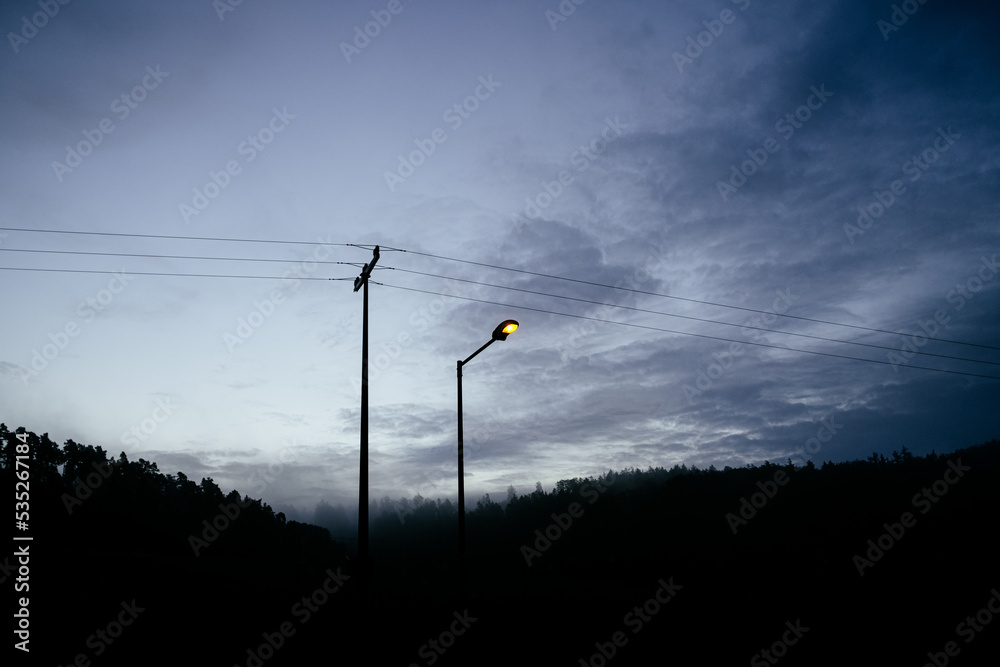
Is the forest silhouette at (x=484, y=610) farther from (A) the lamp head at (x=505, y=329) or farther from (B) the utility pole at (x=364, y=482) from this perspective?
(A) the lamp head at (x=505, y=329)

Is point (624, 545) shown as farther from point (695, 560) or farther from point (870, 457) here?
point (870, 457)

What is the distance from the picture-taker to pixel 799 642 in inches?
573

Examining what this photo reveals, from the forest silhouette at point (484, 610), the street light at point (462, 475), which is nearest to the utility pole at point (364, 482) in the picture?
the forest silhouette at point (484, 610)

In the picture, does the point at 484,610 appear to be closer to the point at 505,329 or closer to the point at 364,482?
→ the point at 364,482

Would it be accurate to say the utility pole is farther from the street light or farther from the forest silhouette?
the street light

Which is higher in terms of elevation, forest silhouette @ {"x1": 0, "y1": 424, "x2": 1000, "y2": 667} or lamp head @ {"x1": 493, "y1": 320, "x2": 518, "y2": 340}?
lamp head @ {"x1": 493, "y1": 320, "x2": 518, "y2": 340}

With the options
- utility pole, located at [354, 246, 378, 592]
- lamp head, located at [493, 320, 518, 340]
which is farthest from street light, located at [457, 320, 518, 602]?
utility pole, located at [354, 246, 378, 592]

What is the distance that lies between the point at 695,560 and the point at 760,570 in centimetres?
1154

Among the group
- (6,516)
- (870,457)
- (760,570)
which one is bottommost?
(760,570)

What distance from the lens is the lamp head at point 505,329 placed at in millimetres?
13977

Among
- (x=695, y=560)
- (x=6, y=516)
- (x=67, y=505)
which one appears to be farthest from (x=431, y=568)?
(x=67, y=505)

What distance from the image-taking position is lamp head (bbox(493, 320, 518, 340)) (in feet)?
45.9

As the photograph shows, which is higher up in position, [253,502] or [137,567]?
[253,502]

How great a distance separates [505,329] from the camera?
46.1 ft
